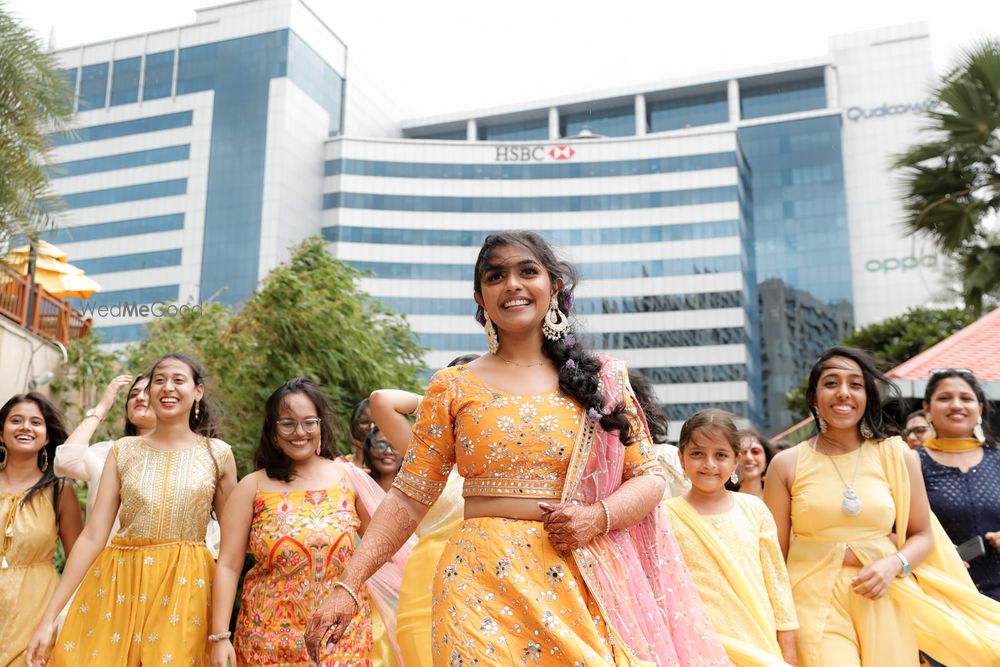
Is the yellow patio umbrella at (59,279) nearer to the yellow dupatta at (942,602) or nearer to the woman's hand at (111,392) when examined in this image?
the woman's hand at (111,392)

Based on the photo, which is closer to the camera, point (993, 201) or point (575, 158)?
point (993, 201)

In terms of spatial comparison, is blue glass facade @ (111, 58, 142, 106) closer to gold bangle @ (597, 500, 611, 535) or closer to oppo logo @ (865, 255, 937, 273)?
oppo logo @ (865, 255, 937, 273)

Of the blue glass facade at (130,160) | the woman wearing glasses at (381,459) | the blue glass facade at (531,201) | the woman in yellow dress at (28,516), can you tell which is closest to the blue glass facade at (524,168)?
the blue glass facade at (531,201)

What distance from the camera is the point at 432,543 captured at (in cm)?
451

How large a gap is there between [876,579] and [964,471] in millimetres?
1378

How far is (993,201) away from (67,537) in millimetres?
11439

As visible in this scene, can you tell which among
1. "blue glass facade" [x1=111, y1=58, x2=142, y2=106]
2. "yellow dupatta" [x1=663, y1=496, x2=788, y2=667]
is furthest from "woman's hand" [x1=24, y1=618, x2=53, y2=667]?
"blue glass facade" [x1=111, y1=58, x2=142, y2=106]

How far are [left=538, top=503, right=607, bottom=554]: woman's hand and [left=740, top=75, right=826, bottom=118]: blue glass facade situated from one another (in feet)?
224

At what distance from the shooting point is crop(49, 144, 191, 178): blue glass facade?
195 ft

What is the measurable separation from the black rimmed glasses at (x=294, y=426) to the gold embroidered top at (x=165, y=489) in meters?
0.44

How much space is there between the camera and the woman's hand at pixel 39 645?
381 centimetres

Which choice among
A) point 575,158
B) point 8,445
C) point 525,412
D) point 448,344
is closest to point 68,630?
point 8,445

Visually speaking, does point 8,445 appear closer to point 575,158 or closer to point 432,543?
point 432,543

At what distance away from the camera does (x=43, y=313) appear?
14930 mm
